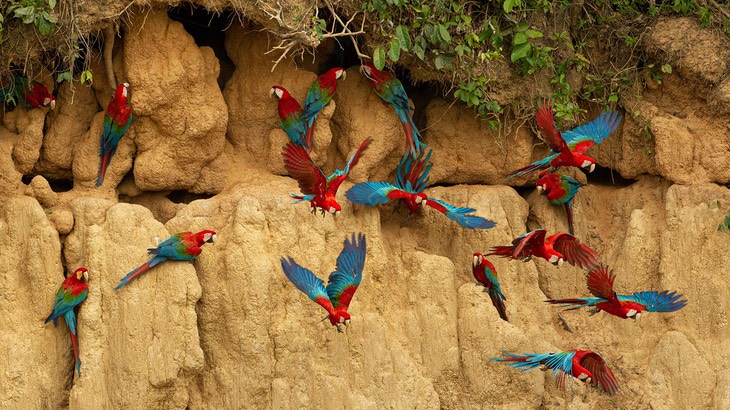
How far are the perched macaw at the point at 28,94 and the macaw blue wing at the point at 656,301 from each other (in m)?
3.04

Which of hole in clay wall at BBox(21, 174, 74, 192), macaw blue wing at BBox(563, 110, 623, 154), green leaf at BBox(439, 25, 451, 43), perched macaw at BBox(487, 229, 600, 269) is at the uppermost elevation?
green leaf at BBox(439, 25, 451, 43)

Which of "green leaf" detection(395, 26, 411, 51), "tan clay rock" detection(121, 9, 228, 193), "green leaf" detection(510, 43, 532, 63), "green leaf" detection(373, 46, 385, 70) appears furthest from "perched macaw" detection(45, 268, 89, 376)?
"green leaf" detection(510, 43, 532, 63)

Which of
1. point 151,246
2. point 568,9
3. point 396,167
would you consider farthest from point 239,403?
point 568,9

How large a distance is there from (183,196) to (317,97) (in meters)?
0.91

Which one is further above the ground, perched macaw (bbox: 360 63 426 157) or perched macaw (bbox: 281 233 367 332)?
perched macaw (bbox: 360 63 426 157)

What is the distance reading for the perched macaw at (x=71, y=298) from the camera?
588 cm

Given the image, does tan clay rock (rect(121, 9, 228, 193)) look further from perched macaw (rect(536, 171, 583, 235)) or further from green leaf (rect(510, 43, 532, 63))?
perched macaw (rect(536, 171, 583, 235))

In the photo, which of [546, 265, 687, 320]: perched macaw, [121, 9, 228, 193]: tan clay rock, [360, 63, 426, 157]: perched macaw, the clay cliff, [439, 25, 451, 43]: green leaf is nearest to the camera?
the clay cliff

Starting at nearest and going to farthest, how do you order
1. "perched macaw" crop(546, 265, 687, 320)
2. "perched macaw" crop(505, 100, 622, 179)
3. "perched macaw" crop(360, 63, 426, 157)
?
"perched macaw" crop(546, 265, 687, 320) → "perched macaw" crop(505, 100, 622, 179) → "perched macaw" crop(360, 63, 426, 157)

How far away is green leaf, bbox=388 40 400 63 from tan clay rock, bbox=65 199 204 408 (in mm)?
1474

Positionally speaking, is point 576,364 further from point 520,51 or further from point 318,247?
point 520,51

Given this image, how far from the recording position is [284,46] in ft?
20.6

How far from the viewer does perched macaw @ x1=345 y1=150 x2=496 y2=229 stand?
6.37m

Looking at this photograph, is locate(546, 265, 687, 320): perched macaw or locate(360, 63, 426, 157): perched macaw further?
locate(360, 63, 426, 157): perched macaw
